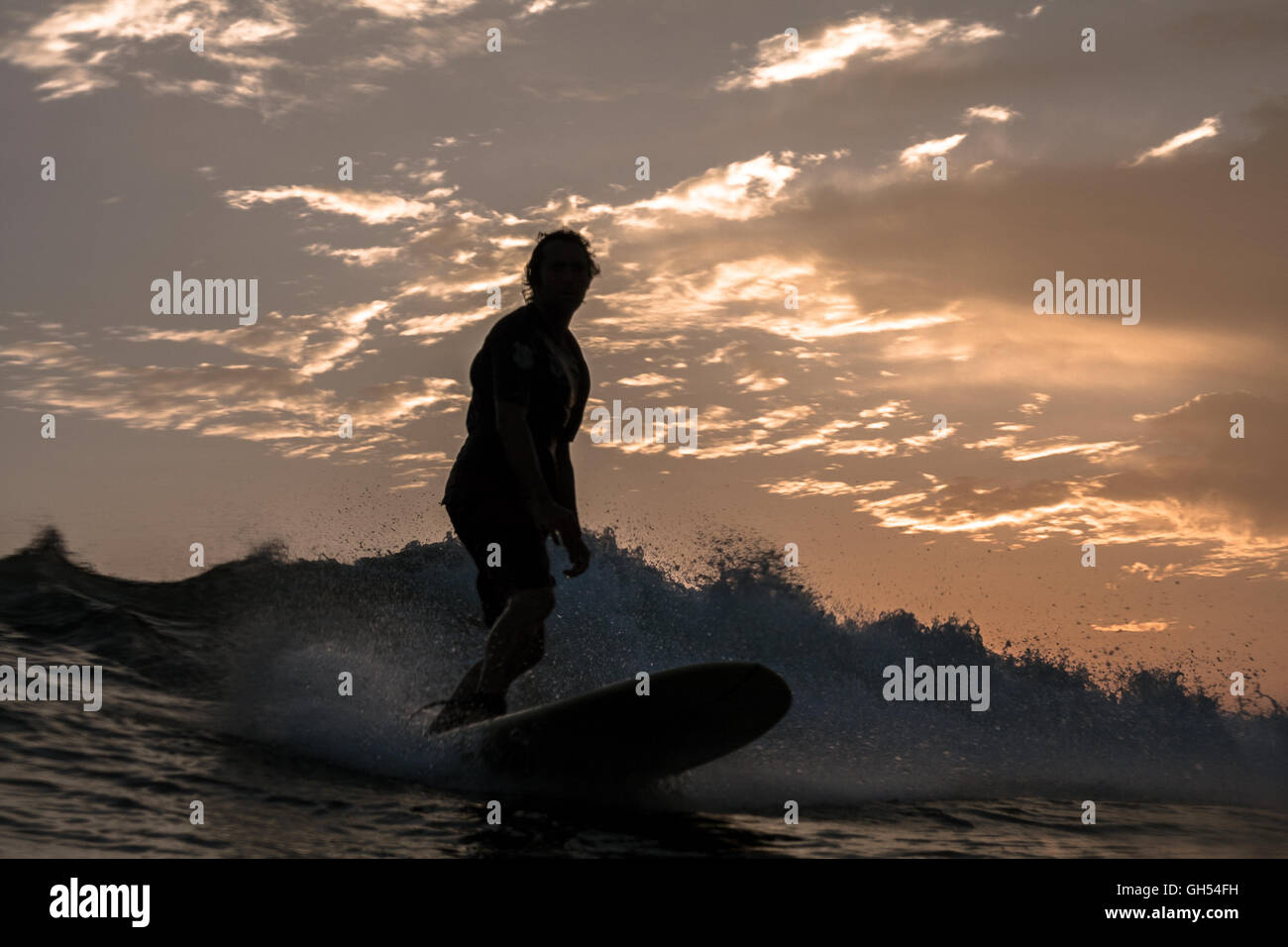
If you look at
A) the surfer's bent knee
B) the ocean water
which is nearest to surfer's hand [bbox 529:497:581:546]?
the surfer's bent knee

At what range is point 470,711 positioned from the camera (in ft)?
14.0

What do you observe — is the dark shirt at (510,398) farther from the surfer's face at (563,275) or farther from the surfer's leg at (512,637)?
the surfer's leg at (512,637)

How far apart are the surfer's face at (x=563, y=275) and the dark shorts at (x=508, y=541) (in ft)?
3.16

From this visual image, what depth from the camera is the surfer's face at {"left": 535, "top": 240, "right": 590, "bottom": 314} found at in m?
4.40

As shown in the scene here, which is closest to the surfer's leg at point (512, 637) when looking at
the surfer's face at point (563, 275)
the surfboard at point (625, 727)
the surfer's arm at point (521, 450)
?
the surfboard at point (625, 727)

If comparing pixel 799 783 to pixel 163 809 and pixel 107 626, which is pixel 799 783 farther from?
pixel 107 626

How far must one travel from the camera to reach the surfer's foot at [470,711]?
13.8 ft

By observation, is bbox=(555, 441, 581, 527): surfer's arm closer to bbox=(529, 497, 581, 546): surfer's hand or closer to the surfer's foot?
bbox=(529, 497, 581, 546): surfer's hand

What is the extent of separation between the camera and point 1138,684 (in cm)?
753

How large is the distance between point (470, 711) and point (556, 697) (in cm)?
273
